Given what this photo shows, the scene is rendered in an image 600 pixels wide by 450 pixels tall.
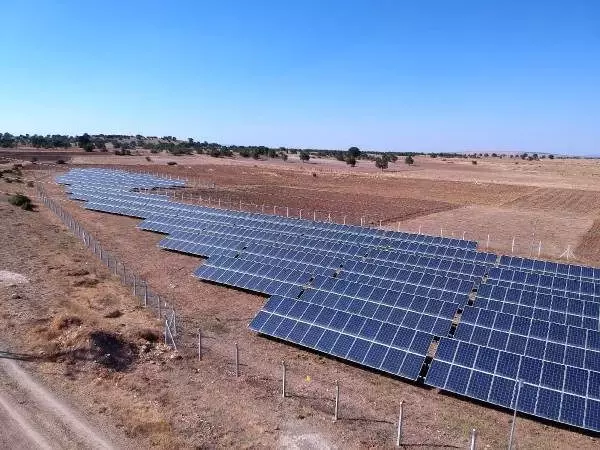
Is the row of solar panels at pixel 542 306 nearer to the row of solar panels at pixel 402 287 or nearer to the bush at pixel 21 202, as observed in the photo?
the row of solar panels at pixel 402 287

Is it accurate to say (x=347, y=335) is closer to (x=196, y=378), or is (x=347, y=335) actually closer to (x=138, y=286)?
(x=196, y=378)

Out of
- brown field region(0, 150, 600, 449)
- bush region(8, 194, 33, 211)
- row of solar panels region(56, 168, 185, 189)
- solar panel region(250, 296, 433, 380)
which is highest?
row of solar panels region(56, 168, 185, 189)

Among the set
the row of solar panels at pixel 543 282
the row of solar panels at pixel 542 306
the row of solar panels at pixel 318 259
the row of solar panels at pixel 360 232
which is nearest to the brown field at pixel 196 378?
the row of solar panels at pixel 318 259

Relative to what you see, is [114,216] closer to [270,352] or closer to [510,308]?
[270,352]

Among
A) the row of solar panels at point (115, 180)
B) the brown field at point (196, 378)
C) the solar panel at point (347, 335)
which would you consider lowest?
the brown field at point (196, 378)

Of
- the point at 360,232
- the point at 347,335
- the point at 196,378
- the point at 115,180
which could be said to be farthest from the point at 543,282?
the point at 115,180

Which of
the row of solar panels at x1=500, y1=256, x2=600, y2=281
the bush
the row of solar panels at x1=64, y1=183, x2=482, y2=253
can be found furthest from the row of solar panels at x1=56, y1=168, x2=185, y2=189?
the row of solar panels at x1=500, y1=256, x2=600, y2=281

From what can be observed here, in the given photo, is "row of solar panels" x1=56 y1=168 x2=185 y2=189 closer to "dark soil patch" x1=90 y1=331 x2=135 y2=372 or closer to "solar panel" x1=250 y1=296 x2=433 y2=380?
"dark soil patch" x1=90 y1=331 x2=135 y2=372
